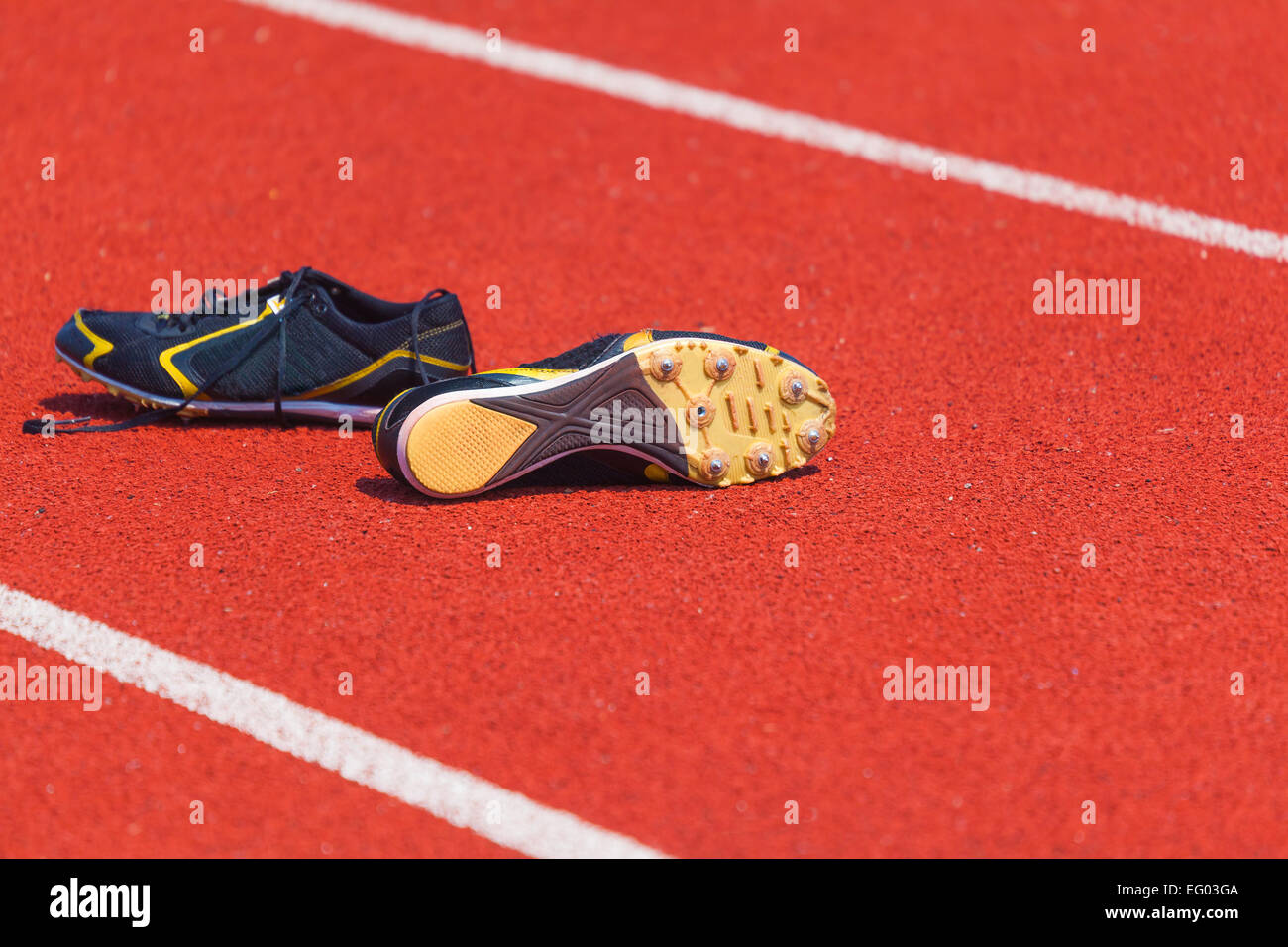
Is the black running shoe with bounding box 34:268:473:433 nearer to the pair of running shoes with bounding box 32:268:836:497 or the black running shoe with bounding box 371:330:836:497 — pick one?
the pair of running shoes with bounding box 32:268:836:497

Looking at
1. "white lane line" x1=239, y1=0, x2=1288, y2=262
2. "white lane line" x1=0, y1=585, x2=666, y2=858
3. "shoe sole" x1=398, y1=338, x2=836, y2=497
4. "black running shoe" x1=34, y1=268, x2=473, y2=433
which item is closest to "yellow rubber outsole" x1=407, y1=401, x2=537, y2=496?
"shoe sole" x1=398, y1=338, x2=836, y2=497

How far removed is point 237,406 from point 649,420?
126cm

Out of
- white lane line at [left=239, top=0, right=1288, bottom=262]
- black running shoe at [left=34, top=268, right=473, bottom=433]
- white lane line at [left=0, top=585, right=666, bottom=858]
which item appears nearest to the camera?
white lane line at [left=0, top=585, right=666, bottom=858]

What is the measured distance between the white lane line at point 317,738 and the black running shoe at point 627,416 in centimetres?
75

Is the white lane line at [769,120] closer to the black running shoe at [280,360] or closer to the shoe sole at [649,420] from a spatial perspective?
the shoe sole at [649,420]

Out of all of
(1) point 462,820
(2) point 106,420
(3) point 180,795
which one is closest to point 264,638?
(3) point 180,795

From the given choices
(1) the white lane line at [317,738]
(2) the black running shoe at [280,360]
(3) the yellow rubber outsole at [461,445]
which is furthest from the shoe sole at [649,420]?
(1) the white lane line at [317,738]

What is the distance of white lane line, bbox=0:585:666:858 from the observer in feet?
7.93

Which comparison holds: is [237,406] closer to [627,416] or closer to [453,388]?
[453,388]

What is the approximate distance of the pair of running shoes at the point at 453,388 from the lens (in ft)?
10.8

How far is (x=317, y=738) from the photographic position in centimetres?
263

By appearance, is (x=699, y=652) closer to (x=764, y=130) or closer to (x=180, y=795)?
(x=180, y=795)

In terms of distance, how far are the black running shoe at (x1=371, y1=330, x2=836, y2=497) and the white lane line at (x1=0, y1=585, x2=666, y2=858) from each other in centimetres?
75
